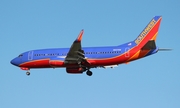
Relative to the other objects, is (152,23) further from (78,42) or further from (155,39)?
(78,42)

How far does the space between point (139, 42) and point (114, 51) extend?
3882 mm

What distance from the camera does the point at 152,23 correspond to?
70.9m

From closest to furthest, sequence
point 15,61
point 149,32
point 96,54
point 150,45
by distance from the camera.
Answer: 1. point 150,45
2. point 96,54
3. point 149,32
4. point 15,61

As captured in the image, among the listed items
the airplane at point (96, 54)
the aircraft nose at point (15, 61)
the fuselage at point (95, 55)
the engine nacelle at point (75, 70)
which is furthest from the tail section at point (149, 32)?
the aircraft nose at point (15, 61)

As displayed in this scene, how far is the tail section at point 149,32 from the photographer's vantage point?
70.0 m

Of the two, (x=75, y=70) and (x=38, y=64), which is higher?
(x=38, y=64)

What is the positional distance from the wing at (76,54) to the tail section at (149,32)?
27.5 ft

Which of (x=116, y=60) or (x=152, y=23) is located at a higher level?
(x=152, y=23)

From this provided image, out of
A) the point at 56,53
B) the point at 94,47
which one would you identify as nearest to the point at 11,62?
the point at 56,53

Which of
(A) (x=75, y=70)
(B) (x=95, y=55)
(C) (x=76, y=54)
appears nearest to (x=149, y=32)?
(B) (x=95, y=55)

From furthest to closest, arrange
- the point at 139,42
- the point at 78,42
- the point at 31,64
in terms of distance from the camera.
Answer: the point at 31,64 < the point at 139,42 < the point at 78,42

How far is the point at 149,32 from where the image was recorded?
2776 inches

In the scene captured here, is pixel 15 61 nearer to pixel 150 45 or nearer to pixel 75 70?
pixel 75 70

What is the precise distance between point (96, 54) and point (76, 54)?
3541mm
